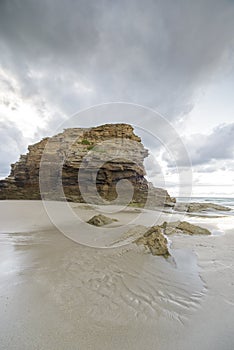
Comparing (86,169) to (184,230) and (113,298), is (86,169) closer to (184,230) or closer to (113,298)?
(184,230)

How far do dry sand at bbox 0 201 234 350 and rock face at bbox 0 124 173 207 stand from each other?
10282 mm

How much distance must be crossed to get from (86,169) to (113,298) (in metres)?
12.4

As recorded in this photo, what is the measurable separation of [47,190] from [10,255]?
11.6m

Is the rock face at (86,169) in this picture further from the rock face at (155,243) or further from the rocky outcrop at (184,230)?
the rock face at (155,243)

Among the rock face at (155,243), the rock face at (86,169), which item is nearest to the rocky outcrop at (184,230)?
the rock face at (155,243)

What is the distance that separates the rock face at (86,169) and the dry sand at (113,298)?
33.7 feet

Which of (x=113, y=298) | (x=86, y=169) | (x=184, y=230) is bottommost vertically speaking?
(x=113, y=298)

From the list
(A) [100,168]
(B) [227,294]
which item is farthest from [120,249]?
(A) [100,168]

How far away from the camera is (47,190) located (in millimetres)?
14672

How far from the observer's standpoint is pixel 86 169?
14.4 m

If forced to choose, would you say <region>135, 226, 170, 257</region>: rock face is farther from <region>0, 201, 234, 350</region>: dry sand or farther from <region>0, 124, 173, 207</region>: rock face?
<region>0, 124, 173, 207</region>: rock face

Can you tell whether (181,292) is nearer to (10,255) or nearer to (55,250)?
(55,250)

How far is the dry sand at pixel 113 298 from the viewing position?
1.64 m

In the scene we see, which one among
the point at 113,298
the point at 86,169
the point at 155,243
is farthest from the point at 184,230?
the point at 86,169
